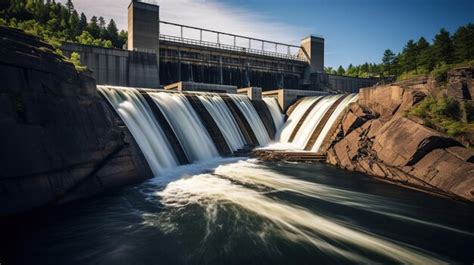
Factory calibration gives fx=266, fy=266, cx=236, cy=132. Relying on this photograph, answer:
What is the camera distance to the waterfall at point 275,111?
2859cm

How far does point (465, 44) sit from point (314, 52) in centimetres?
2011

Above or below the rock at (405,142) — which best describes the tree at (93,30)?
above

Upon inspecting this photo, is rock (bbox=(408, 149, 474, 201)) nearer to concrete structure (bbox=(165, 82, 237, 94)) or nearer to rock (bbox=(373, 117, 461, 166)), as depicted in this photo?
rock (bbox=(373, 117, 461, 166))

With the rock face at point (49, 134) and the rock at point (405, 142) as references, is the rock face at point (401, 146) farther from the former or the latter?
the rock face at point (49, 134)

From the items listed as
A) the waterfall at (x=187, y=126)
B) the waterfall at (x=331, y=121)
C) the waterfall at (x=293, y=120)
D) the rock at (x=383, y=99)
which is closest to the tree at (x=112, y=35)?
the waterfall at (x=293, y=120)

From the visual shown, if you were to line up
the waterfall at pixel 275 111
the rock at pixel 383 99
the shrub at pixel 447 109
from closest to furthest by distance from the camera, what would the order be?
the shrub at pixel 447 109 < the rock at pixel 383 99 < the waterfall at pixel 275 111

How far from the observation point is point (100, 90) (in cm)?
1579

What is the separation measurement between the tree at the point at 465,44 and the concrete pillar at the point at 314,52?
18.5 metres

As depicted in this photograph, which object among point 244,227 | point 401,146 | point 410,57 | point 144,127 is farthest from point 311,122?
point 410,57

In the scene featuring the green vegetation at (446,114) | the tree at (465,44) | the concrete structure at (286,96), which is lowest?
the green vegetation at (446,114)

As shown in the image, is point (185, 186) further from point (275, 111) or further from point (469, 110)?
point (275, 111)

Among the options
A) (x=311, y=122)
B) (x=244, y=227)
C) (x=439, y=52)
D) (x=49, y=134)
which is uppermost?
(x=439, y=52)

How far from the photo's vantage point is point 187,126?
19000 mm

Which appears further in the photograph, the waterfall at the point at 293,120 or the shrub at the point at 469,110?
the waterfall at the point at 293,120
